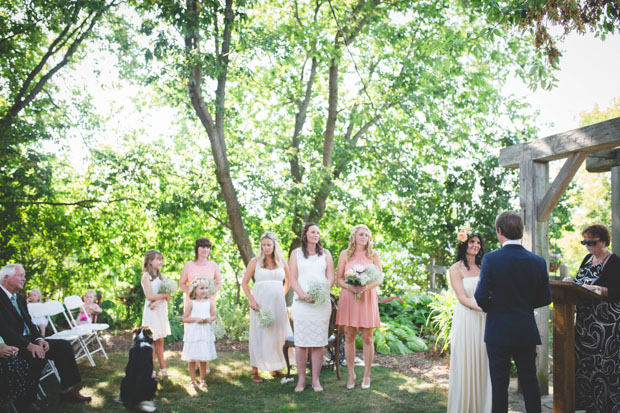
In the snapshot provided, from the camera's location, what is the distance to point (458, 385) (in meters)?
4.59

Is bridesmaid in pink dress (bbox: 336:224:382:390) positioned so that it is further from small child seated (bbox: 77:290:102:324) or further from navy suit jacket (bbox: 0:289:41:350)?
small child seated (bbox: 77:290:102:324)

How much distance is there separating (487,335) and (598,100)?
30975 mm

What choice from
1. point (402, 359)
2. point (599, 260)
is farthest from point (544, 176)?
point (402, 359)

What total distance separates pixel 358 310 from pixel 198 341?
1989mm

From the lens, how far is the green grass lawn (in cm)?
521

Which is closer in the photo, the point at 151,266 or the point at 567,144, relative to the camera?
the point at 567,144

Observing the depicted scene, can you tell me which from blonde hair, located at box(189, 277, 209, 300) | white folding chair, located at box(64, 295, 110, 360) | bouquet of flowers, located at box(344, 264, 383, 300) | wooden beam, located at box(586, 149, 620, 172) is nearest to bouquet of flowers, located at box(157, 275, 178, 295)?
blonde hair, located at box(189, 277, 209, 300)

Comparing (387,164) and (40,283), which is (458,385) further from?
(40,283)

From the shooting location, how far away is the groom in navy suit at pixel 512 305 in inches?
142

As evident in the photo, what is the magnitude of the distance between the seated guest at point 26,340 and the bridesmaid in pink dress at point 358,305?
3015 millimetres

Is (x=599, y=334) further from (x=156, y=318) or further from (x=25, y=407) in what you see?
(x=25, y=407)

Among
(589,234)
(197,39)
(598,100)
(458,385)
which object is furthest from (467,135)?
(598,100)

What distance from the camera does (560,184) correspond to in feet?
17.1

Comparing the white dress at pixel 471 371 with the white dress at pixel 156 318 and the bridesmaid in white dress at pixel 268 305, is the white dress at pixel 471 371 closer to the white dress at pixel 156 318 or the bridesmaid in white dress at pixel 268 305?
the bridesmaid in white dress at pixel 268 305
